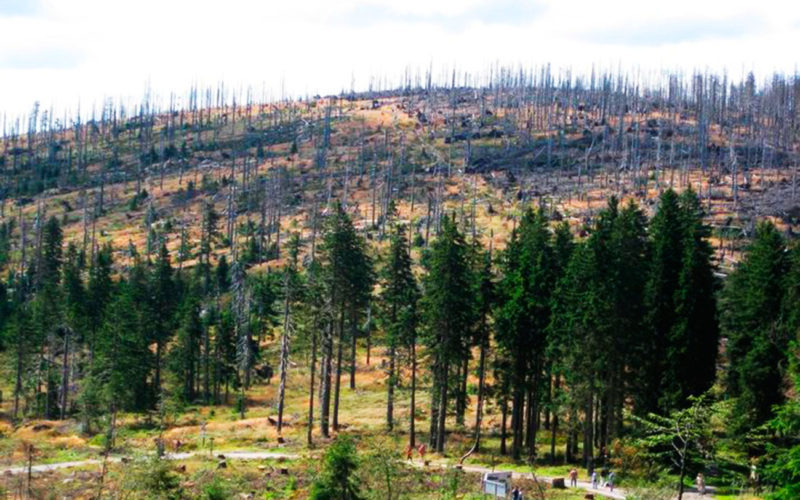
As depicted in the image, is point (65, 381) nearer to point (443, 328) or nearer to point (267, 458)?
point (267, 458)

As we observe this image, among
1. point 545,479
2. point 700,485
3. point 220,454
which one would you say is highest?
point 700,485

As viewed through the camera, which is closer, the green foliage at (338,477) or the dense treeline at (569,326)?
the green foliage at (338,477)

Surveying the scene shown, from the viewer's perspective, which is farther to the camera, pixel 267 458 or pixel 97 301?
pixel 97 301

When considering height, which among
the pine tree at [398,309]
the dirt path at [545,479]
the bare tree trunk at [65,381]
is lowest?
the bare tree trunk at [65,381]

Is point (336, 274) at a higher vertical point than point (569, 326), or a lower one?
higher

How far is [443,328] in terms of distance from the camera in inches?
1890

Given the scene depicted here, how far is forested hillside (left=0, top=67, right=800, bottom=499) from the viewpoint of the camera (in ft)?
132

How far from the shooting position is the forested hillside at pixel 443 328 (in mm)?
40344

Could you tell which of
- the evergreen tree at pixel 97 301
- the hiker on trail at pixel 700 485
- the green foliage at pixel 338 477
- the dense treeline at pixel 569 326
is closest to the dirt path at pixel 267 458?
the hiker on trail at pixel 700 485

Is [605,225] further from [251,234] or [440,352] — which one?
[251,234]

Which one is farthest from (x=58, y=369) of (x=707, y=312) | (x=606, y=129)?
(x=606, y=129)

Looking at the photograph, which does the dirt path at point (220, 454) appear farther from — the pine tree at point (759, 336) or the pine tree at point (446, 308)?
the pine tree at point (759, 336)

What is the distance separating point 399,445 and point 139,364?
2499 centimetres

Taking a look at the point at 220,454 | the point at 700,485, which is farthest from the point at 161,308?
the point at 700,485
